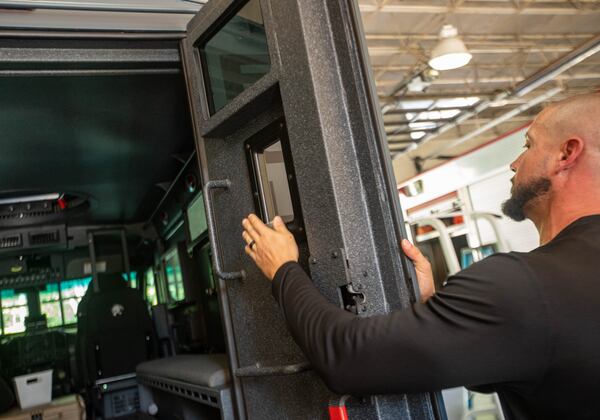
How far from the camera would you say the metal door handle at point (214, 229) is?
174 cm

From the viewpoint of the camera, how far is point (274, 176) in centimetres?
167

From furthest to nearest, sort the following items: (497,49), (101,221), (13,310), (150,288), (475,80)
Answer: (475,80) → (497,49) → (150,288) → (13,310) → (101,221)

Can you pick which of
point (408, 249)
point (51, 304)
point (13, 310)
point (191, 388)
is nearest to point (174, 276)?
point (51, 304)

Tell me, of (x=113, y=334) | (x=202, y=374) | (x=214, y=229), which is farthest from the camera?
(x=113, y=334)

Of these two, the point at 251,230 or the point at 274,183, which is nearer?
the point at 251,230

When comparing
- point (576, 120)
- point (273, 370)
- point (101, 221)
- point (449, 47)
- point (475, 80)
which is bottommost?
point (273, 370)

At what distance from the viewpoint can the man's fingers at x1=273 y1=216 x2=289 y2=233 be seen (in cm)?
150

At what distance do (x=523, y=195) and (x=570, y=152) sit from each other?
6.5 inches

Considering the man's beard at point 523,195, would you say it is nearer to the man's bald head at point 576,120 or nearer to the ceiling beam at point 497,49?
the man's bald head at point 576,120

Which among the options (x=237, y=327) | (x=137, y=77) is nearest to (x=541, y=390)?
(x=237, y=327)

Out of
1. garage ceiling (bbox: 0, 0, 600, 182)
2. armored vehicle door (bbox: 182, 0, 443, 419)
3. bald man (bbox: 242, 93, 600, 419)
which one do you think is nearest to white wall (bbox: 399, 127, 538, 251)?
garage ceiling (bbox: 0, 0, 600, 182)

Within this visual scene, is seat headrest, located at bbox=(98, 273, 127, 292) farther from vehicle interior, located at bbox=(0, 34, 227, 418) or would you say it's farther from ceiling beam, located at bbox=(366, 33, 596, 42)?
ceiling beam, located at bbox=(366, 33, 596, 42)

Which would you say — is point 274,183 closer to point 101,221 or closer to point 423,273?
point 423,273

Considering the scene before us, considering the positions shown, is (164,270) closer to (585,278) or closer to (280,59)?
(280,59)
